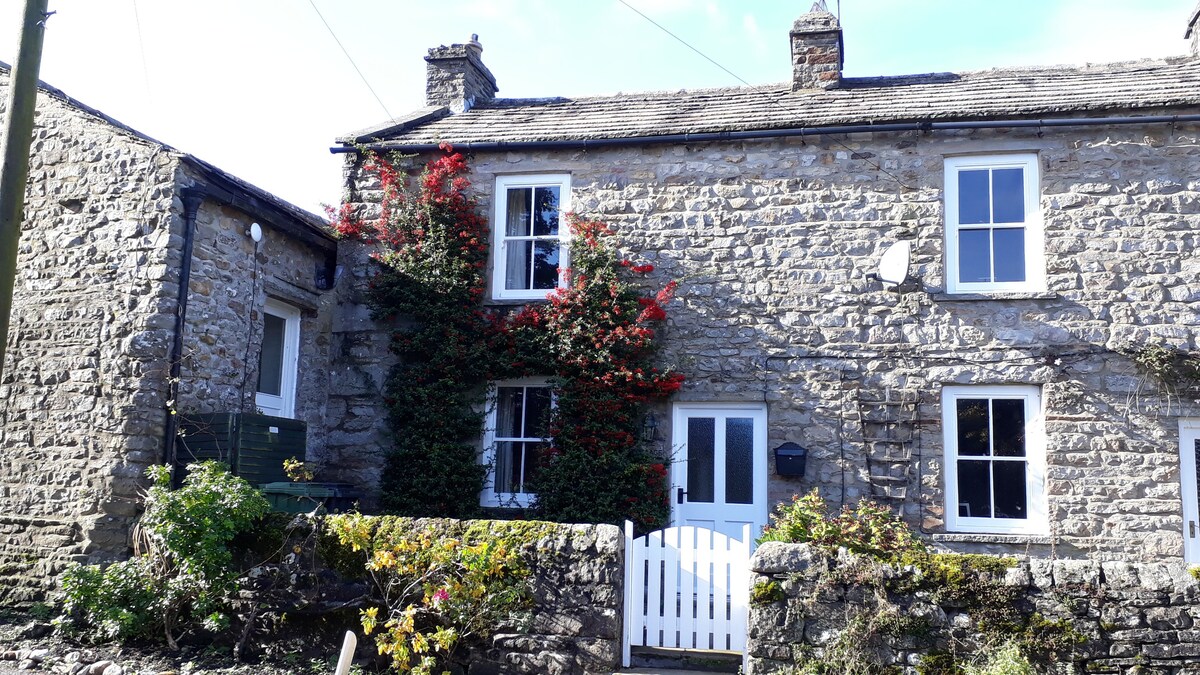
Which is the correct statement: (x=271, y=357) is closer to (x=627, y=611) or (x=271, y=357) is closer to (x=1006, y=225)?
(x=627, y=611)

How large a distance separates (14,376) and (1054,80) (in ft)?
38.6

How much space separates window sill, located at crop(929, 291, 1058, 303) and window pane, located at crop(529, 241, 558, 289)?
4330 millimetres

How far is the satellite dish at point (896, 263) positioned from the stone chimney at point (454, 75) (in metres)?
6.09

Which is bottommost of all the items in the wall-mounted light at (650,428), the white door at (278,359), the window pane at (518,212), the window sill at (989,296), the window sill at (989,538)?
the window sill at (989,538)

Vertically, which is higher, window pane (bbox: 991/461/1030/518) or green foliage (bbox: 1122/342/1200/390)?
green foliage (bbox: 1122/342/1200/390)

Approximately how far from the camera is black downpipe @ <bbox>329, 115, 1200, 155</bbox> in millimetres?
10516

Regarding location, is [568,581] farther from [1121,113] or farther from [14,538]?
[1121,113]

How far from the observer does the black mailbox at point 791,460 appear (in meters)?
10.5

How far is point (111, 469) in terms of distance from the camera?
876cm

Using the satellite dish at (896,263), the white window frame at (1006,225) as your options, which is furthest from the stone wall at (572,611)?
the white window frame at (1006,225)

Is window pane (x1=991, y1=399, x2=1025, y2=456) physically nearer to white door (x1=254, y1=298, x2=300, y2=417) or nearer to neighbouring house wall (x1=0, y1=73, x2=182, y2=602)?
white door (x1=254, y1=298, x2=300, y2=417)

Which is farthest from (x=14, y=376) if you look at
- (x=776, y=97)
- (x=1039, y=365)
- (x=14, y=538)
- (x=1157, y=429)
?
(x=1157, y=429)

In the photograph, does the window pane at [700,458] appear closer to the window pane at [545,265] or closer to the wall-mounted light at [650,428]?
the wall-mounted light at [650,428]

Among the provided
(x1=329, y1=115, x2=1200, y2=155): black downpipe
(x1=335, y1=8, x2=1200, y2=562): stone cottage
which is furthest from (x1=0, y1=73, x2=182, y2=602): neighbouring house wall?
(x1=329, y1=115, x2=1200, y2=155): black downpipe
